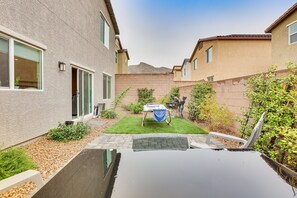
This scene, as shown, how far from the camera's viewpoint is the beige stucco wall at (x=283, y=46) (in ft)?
37.8

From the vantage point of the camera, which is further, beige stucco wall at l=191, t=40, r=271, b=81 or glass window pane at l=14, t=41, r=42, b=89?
beige stucco wall at l=191, t=40, r=271, b=81

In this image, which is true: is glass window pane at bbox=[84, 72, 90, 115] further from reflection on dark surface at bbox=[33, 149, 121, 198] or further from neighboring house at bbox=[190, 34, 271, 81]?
neighboring house at bbox=[190, 34, 271, 81]

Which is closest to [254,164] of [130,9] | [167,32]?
[130,9]

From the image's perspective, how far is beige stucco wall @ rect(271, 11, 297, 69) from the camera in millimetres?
11531

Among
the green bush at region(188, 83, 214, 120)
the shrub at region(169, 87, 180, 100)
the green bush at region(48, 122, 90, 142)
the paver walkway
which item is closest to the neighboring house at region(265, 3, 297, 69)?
the green bush at region(188, 83, 214, 120)

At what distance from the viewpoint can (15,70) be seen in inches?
180

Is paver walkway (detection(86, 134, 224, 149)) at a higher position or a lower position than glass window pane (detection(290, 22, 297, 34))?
lower

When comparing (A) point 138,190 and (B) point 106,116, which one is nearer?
(A) point 138,190

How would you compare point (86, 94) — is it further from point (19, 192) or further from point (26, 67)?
point (19, 192)

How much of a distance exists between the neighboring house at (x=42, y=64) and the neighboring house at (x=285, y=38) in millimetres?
11926

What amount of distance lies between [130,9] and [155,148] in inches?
707

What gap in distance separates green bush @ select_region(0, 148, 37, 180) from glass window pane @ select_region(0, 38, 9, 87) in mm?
1951

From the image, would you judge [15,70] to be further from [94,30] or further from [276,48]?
[276,48]

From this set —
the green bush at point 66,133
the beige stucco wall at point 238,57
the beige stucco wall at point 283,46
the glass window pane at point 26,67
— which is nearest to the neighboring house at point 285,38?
the beige stucco wall at point 283,46
